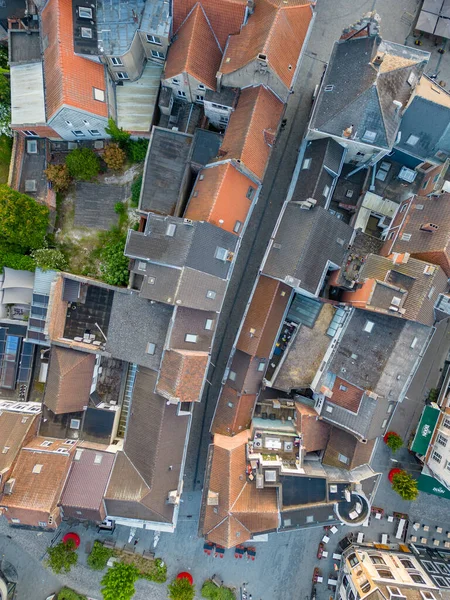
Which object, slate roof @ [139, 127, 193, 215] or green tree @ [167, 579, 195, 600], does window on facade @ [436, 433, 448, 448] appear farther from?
slate roof @ [139, 127, 193, 215]

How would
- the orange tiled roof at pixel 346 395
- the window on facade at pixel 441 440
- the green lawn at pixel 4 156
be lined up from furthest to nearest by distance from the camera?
the window on facade at pixel 441 440
the green lawn at pixel 4 156
the orange tiled roof at pixel 346 395

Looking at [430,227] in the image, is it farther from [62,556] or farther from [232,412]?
[62,556]

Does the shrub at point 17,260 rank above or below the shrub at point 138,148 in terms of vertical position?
below

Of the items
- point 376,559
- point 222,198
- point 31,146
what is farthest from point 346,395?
point 31,146

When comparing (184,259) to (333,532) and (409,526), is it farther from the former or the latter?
(409,526)

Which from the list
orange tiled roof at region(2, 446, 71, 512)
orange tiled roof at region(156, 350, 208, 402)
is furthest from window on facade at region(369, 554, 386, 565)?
orange tiled roof at region(2, 446, 71, 512)

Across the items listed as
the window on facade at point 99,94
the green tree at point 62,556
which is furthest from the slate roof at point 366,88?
the green tree at point 62,556

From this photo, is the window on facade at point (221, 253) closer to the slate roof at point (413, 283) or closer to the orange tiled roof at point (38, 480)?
the slate roof at point (413, 283)

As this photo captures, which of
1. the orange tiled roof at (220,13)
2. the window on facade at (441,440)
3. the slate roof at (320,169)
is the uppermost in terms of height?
the orange tiled roof at (220,13)
